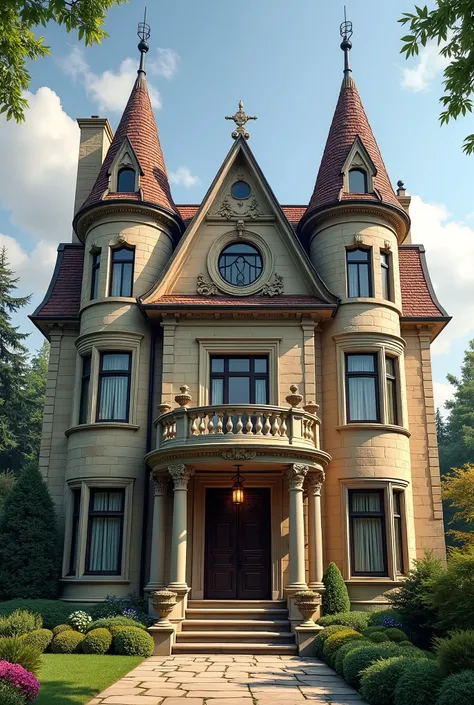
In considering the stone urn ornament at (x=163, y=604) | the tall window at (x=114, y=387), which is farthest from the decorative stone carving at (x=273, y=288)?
the stone urn ornament at (x=163, y=604)

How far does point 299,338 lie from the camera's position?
19016 millimetres

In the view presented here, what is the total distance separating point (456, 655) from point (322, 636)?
231 inches

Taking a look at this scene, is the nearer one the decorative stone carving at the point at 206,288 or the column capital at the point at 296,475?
the column capital at the point at 296,475

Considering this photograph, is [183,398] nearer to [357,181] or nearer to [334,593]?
[334,593]

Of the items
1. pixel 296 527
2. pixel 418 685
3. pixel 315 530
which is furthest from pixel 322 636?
pixel 418 685

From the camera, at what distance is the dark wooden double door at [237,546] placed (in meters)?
17.5

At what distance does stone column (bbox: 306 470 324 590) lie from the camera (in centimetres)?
1655

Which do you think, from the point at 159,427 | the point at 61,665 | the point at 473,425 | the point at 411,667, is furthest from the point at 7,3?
the point at 473,425

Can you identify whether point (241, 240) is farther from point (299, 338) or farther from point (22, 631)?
point (22, 631)

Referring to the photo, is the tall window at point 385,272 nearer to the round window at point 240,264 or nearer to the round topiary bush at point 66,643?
the round window at point 240,264

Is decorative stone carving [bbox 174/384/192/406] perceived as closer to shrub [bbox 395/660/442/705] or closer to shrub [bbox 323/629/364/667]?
shrub [bbox 323/629/364/667]

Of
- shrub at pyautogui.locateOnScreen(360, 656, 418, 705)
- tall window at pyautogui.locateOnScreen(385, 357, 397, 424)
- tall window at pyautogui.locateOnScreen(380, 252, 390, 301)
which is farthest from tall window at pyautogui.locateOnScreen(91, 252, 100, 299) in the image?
shrub at pyautogui.locateOnScreen(360, 656, 418, 705)

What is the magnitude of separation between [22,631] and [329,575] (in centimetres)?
711

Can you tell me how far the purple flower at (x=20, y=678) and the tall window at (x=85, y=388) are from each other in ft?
36.4
